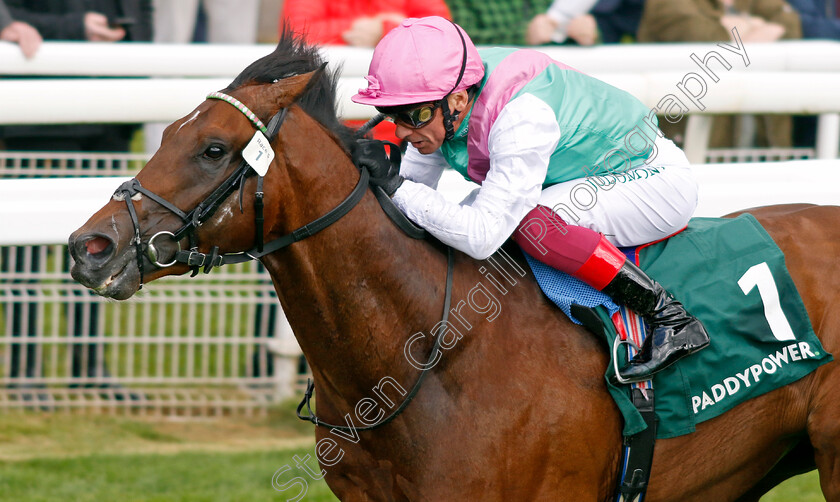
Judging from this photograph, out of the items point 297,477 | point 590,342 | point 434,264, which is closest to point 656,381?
point 590,342

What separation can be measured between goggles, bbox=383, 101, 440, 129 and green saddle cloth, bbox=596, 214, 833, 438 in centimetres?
77

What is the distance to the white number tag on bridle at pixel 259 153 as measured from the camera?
236 cm

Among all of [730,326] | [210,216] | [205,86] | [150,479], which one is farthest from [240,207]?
[150,479]

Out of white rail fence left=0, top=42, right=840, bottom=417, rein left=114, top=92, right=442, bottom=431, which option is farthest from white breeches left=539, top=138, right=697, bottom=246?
white rail fence left=0, top=42, right=840, bottom=417

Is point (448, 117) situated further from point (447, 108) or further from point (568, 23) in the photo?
point (568, 23)

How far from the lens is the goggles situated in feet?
8.73

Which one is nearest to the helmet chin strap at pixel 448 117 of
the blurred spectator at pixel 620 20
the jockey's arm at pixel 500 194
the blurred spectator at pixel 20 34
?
the jockey's arm at pixel 500 194

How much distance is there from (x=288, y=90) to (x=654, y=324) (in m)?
1.18

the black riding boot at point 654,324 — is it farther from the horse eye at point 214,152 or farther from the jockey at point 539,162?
the horse eye at point 214,152

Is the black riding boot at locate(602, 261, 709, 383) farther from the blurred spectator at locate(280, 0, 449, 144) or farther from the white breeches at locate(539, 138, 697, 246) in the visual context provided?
the blurred spectator at locate(280, 0, 449, 144)

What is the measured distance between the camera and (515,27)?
19.0 feet

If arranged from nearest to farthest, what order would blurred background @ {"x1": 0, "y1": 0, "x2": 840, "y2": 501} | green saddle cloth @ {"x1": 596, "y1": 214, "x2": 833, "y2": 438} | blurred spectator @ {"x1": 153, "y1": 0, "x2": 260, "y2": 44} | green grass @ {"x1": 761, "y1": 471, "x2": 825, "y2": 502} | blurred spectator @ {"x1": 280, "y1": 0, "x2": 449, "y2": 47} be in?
green saddle cloth @ {"x1": 596, "y1": 214, "x2": 833, "y2": 438}
blurred background @ {"x1": 0, "y1": 0, "x2": 840, "y2": 501}
green grass @ {"x1": 761, "y1": 471, "x2": 825, "y2": 502}
blurred spectator @ {"x1": 280, "y1": 0, "x2": 449, "y2": 47}
blurred spectator @ {"x1": 153, "y1": 0, "x2": 260, "y2": 44}

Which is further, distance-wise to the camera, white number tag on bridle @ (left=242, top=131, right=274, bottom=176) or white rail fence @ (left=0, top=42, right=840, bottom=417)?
white rail fence @ (left=0, top=42, right=840, bottom=417)

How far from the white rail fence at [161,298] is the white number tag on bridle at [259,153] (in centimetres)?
168
